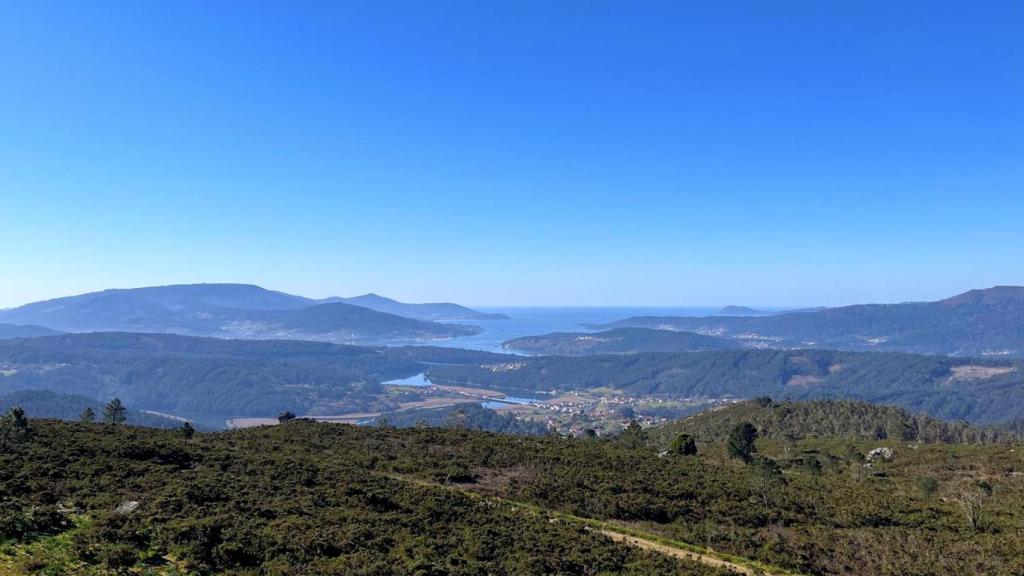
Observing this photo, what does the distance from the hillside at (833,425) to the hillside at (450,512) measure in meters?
51.3

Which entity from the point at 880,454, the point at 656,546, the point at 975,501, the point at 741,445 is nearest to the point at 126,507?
the point at 656,546

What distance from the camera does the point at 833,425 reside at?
105125mm

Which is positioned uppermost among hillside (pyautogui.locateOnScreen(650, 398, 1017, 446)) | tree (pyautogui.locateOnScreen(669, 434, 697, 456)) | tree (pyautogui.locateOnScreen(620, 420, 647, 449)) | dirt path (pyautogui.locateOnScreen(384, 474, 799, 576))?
dirt path (pyautogui.locateOnScreen(384, 474, 799, 576))

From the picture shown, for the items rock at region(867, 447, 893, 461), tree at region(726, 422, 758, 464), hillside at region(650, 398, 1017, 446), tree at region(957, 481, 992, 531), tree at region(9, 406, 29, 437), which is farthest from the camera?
hillside at region(650, 398, 1017, 446)

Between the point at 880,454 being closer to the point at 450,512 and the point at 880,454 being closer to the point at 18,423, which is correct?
the point at 450,512

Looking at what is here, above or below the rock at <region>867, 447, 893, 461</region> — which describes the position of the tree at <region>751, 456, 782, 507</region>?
above

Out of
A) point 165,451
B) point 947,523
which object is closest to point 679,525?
point 947,523

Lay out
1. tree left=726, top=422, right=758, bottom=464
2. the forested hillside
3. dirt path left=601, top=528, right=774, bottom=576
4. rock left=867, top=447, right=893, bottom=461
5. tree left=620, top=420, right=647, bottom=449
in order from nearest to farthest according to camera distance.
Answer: the forested hillside
dirt path left=601, top=528, right=774, bottom=576
rock left=867, top=447, right=893, bottom=461
tree left=726, top=422, right=758, bottom=464
tree left=620, top=420, right=647, bottom=449

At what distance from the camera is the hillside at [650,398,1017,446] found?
99812 mm

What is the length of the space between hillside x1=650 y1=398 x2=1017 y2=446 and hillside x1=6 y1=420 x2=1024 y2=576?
5133cm

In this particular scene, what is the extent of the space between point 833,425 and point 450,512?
332ft

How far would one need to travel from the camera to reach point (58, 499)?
25484 millimetres

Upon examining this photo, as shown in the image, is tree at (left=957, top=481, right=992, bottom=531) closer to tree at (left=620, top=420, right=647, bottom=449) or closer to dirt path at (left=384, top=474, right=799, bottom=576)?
dirt path at (left=384, top=474, right=799, bottom=576)

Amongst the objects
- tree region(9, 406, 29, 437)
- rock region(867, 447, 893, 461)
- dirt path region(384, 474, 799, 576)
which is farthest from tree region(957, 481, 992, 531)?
tree region(9, 406, 29, 437)
